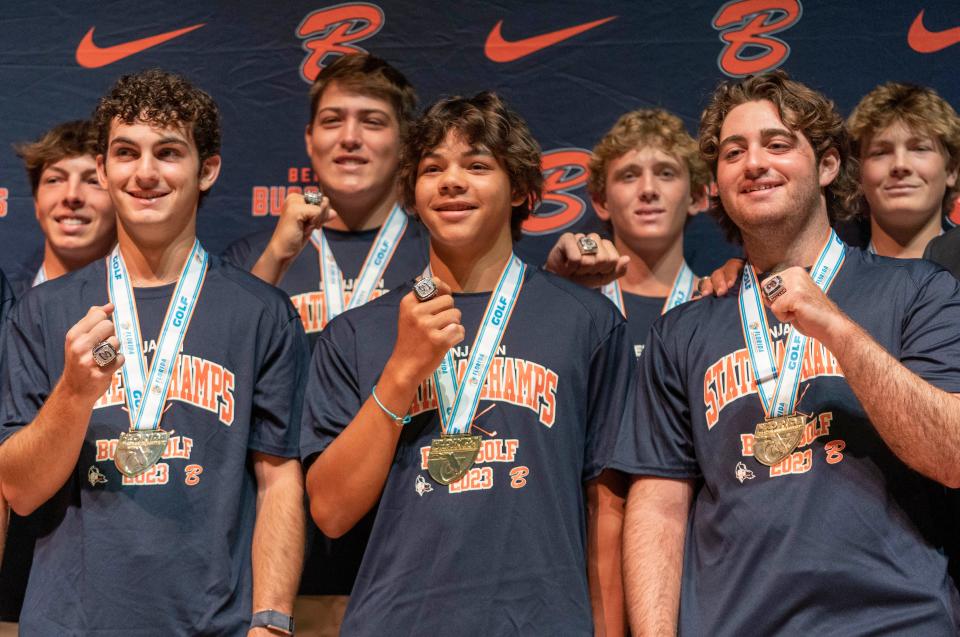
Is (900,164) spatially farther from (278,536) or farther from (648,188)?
(278,536)

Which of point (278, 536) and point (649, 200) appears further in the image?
point (649, 200)

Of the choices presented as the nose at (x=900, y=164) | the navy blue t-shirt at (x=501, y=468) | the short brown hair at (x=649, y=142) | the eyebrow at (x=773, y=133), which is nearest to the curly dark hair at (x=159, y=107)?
the navy blue t-shirt at (x=501, y=468)

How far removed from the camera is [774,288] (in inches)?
89.7

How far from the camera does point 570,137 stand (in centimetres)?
388

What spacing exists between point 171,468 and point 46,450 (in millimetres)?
292

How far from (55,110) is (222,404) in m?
1.84

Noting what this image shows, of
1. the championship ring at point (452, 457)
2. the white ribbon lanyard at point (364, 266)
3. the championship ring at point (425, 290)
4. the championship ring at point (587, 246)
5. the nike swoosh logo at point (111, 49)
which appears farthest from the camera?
the nike swoosh logo at point (111, 49)

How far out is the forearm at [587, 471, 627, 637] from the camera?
103 inches

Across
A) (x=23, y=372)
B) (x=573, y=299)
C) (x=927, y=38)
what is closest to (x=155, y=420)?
(x=23, y=372)

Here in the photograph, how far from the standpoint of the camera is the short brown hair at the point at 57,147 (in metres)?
3.67

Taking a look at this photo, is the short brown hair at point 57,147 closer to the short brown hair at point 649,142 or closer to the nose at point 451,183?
the nose at point 451,183

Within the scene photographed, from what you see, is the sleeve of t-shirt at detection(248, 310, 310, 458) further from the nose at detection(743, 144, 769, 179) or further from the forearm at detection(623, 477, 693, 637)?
the nose at detection(743, 144, 769, 179)

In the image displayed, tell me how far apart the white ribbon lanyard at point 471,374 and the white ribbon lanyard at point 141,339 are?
2.17ft

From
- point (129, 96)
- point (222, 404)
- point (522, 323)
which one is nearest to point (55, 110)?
point (129, 96)
